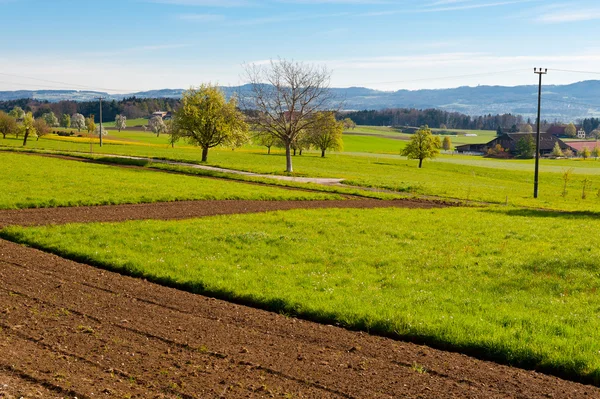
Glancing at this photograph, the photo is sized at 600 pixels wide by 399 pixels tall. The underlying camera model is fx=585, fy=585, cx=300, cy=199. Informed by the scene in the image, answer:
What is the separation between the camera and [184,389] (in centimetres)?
944

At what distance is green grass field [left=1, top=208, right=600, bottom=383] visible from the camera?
41.0 feet

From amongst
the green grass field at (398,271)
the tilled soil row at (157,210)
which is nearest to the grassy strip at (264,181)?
the tilled soil row at (157,210)

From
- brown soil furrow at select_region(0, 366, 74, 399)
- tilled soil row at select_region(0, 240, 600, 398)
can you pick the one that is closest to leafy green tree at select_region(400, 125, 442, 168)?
tilled soil row at select_region(0, 240, 600, 398)

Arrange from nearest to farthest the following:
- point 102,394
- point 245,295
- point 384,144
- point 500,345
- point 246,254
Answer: point 102,394
point 500,345
point 245,295
point 246,254
point 384,144

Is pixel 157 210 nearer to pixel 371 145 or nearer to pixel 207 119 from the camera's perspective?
pixel 207 119

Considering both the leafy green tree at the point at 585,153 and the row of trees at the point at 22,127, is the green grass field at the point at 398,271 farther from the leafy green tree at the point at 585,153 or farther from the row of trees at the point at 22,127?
the leafy green tree at the point at 585,153

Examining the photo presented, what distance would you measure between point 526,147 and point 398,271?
169 meters

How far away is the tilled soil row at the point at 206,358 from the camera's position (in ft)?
31.3

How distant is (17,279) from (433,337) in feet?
35.1

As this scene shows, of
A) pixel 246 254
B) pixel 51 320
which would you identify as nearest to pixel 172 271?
pixel 246 254

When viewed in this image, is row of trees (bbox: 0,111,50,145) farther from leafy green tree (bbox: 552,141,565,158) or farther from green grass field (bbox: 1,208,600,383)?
leafy green tree (bbox: 552,141,565,158)

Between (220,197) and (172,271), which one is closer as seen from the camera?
(172,271)

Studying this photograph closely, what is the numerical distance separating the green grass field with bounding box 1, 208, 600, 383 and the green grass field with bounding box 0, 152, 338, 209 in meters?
8.36

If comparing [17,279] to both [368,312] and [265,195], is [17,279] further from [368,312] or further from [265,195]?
[265,195]
